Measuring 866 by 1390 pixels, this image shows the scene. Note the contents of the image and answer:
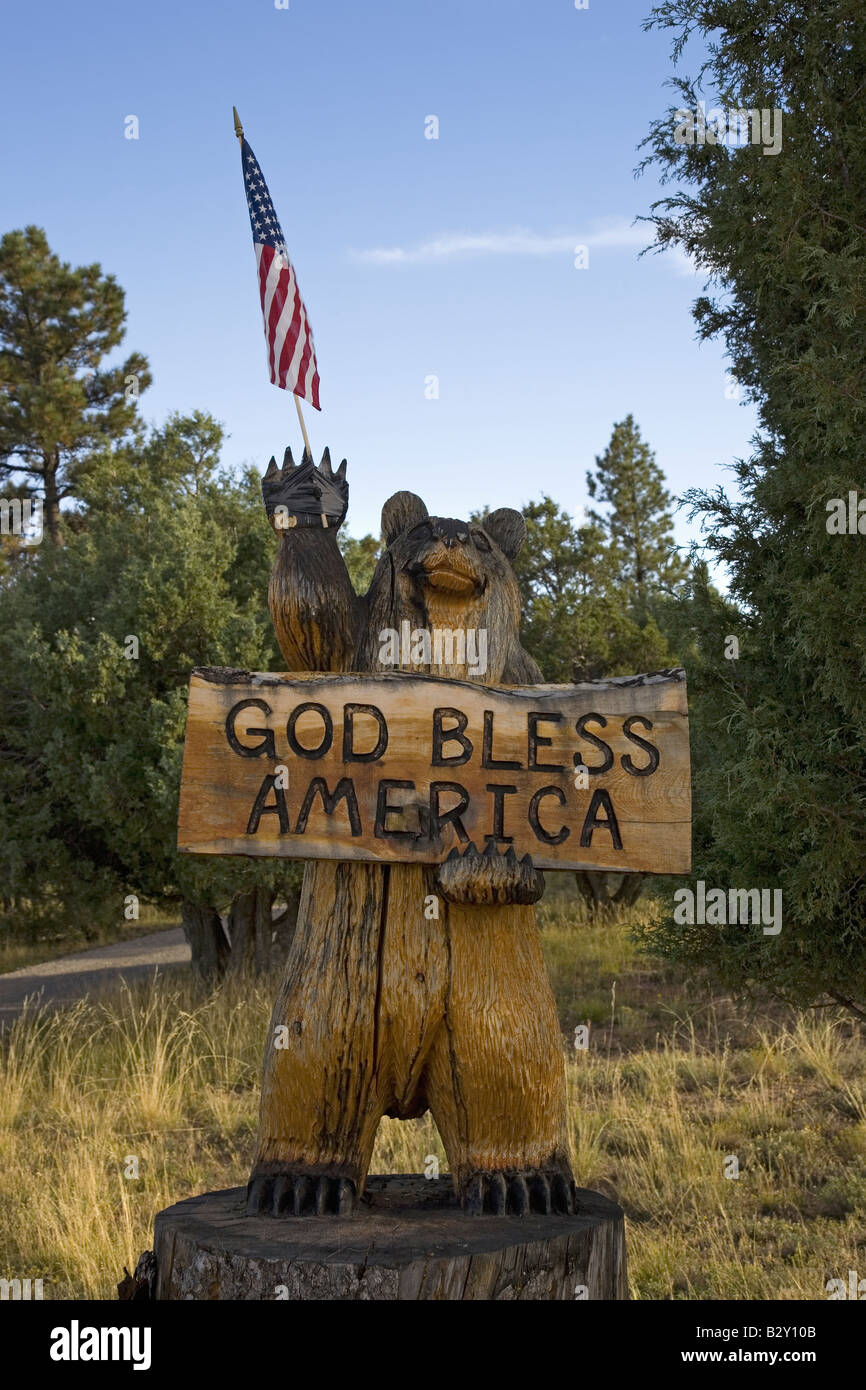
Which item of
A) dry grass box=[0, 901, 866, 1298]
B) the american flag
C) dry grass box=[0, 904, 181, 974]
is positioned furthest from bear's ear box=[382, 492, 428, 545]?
dry grass box=[0, 904, 181, 974]

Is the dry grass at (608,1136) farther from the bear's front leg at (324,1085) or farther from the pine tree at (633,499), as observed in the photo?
the pine tree at (633,499)

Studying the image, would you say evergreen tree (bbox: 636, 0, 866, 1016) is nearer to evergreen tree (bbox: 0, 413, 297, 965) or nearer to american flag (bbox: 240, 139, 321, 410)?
american flag (bbox: 240, 139, 321, 410)

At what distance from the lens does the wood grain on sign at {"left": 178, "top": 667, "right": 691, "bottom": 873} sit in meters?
2.73

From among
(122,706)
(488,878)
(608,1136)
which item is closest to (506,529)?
(488,878)

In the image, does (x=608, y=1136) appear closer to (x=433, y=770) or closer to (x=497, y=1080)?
(x=497, y=1080)

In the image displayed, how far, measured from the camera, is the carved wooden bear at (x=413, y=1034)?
2.72 m

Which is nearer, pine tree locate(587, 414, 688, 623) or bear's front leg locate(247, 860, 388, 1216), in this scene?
bear's front leg locate(247, 860, 388, 1216)

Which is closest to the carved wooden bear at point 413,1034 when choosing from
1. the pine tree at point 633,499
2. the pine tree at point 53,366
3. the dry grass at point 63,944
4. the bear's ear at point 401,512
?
the bear's ear at point 401,512

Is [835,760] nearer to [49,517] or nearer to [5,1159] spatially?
[5,1159]

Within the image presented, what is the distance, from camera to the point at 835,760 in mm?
4391

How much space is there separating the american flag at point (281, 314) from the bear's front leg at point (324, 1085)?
5.39ft

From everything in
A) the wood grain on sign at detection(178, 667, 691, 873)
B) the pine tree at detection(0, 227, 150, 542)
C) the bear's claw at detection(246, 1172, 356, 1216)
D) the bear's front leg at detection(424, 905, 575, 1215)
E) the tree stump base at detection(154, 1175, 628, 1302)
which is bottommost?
the tree stump base at detection(154, 1175, 628, 1302)

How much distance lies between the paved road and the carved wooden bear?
754cm

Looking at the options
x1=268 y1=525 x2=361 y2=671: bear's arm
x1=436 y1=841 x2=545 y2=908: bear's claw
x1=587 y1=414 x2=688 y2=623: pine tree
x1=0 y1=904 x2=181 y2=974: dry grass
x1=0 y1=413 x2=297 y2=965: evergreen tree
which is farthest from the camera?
x1=587 y1=414 x2=688 y2=623: pine tree
